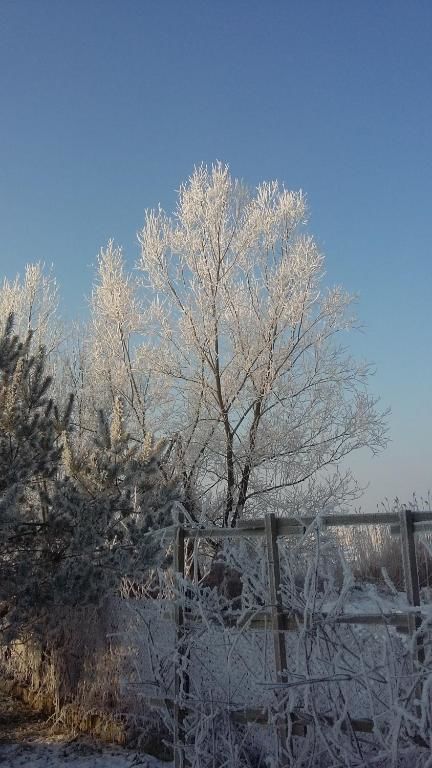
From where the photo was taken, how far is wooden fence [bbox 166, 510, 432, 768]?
3.72m

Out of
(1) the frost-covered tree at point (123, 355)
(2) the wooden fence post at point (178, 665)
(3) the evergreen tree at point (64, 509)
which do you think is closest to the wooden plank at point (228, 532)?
(2) the wooden fence post at point (178, 665)

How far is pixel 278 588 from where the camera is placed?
3979 millimetres

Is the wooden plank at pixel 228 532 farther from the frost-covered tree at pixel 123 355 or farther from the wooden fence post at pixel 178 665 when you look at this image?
the frost-covered tree at pixel 123 355

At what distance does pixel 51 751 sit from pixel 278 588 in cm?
373

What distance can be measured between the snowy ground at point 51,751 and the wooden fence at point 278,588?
7.20 feet

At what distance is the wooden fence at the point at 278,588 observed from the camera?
372 cm

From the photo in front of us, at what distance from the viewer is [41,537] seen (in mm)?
7551

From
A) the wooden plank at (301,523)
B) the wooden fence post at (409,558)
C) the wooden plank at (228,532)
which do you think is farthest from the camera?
the wooden plank at (228,532)

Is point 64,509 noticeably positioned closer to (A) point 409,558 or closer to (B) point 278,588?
(B) point 278,588

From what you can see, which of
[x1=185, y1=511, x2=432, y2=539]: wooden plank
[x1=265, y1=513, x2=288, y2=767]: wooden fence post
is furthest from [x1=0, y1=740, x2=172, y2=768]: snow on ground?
[x1=185, y1=511, x2=432, y2=539]: wooden plank

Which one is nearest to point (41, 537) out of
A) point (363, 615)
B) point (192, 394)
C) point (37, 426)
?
point (37, 426)

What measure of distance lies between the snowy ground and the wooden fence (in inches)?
86.4

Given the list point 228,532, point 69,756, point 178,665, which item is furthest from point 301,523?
point 69,756

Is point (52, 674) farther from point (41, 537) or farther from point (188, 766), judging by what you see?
point (188, 766)
